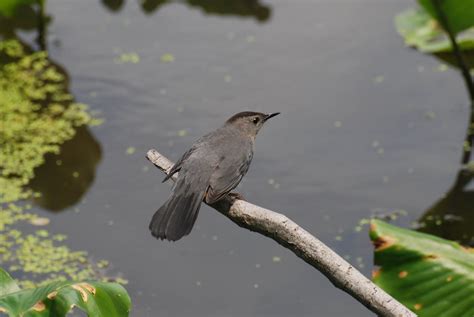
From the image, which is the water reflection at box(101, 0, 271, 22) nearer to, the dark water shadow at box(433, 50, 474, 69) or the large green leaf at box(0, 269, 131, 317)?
the dark water shadow at box(433, 50, 474, 69)

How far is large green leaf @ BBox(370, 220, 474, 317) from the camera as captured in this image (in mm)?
4227

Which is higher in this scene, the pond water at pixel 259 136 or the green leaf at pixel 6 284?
the green leaf at pixel 6 284

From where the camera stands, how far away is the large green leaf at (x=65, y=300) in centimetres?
324

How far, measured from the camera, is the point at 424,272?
434 cm

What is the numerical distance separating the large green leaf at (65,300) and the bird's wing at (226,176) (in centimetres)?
75

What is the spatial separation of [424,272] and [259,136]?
264 centimetres

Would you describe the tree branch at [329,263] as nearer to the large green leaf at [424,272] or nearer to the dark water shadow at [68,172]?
the large green leaf at [424,272]

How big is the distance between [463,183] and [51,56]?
3.74m

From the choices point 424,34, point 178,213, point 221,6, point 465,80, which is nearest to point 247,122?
point 178,213

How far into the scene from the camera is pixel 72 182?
252 inches

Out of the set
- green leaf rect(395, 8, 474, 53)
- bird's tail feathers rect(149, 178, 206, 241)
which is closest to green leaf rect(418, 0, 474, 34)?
green leaf rect(395, 8, 474, 53)

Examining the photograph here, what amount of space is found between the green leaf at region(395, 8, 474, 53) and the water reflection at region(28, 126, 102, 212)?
9.43ft

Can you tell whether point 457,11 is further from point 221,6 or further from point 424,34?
point 221,6

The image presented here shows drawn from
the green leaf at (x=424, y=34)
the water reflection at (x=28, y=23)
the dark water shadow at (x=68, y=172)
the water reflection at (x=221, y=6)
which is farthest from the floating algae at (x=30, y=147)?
the green leaf at (x=424, y=34)
